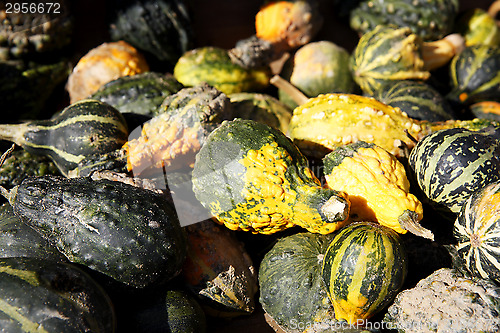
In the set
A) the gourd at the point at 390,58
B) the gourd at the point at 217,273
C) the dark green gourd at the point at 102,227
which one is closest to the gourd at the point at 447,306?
the gourd at the point at 217,273

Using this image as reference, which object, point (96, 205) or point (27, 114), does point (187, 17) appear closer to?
point (27, 114)

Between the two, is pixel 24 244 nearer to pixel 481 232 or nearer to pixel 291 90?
pixel 291 90

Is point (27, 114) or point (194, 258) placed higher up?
point (27, 114)

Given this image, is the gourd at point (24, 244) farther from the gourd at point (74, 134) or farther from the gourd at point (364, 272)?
the gourd at point (364, 272)

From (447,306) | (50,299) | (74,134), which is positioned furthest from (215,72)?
(447,306)

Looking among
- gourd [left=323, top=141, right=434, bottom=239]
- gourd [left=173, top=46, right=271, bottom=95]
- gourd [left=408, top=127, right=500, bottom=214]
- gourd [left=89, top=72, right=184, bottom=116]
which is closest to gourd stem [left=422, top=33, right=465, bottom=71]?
gourd [left=408, top=127, right=500, bottom=214]

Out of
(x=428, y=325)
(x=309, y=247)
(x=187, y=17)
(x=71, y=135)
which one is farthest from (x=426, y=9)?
(x=71, y=135)

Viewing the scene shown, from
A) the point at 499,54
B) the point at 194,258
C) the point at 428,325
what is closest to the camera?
the point at 428,325

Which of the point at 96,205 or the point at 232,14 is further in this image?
the point at 232,14
